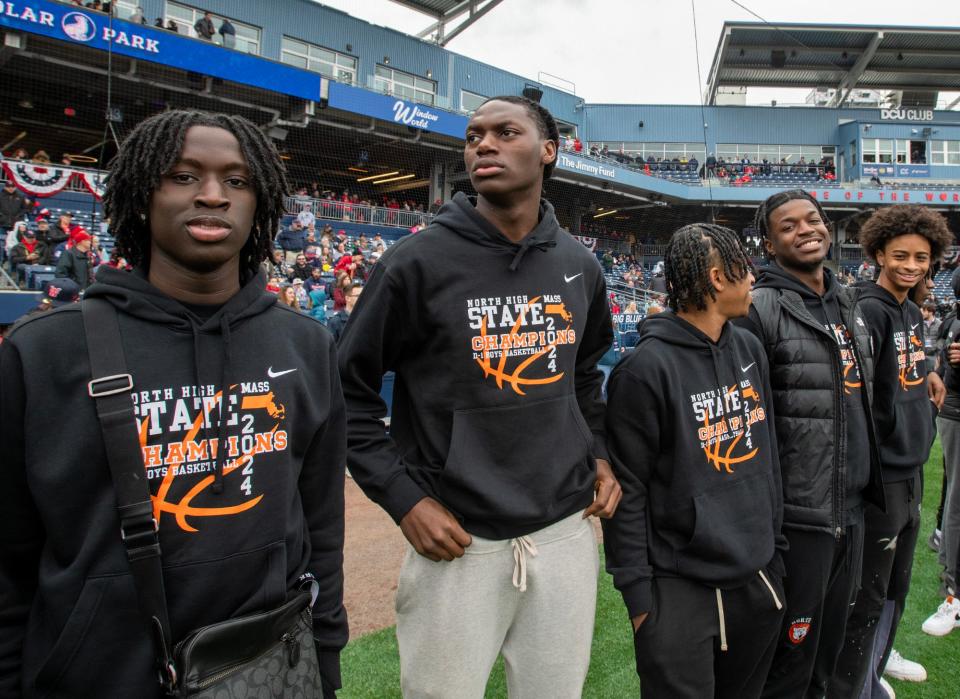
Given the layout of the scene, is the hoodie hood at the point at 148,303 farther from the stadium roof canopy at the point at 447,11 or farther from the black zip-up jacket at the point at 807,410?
the stadium roof canopy at the point at 447,11

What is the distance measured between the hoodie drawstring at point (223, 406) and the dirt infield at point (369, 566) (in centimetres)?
200

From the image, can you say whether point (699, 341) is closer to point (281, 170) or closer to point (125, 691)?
point (281, 170)

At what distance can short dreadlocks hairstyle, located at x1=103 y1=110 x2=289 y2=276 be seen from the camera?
123cm

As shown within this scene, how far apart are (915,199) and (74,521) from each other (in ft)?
118

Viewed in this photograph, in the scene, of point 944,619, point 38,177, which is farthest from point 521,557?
point 38,177

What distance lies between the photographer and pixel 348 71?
23.1 metres

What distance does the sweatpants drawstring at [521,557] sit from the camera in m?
1.62

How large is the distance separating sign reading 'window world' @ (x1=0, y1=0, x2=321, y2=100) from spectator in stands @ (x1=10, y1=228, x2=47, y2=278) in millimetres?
5924

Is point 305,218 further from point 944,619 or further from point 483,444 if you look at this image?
point 483,444

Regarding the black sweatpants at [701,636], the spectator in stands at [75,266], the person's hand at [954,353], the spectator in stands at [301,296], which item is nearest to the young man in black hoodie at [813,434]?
the black sweatpants at [701,636]

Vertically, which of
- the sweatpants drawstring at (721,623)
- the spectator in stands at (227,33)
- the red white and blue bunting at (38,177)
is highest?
the spectator in stands at (227,33)

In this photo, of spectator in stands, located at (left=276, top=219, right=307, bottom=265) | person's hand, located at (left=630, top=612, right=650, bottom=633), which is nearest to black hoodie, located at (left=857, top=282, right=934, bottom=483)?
person's hand, located at (left=630, top=612, right=650, bottom=633)

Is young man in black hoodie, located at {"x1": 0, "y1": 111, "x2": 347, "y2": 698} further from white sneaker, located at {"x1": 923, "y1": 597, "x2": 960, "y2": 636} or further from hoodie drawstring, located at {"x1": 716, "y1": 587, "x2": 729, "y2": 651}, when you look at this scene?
Answer: white sneaker, located at {"x1": 923, "y1": 597, "x2": 960, "y2": 636}

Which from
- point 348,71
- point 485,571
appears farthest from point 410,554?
point 348,71
